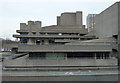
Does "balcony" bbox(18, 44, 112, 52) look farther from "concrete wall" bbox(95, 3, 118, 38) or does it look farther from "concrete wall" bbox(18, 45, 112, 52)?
"concrete wall" bbox(95, 3, 118, 38)

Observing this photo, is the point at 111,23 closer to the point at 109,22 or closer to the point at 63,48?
the point at 109,22

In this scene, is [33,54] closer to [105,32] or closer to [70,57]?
[70,57]

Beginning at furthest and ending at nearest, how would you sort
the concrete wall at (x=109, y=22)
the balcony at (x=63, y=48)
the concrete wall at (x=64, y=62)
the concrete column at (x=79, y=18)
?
the concrete column at (x=79, y=18) < the concrete wall at (x=109, y=22) < the balcony at (x=63, y=48) < the concrete wall at (x=64, y=62)

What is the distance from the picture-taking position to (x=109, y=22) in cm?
4131

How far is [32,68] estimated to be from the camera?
78.9 ft

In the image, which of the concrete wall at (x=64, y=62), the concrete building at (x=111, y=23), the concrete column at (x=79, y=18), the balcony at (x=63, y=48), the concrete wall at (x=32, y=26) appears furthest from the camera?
the concrete column at (x=79, y=18)

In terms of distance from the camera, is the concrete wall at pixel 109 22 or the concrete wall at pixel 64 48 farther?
the concrete wall at pixel 109 22

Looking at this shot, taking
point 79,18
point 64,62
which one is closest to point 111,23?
point 64,62

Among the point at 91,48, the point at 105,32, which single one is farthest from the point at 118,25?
the point at 91,48

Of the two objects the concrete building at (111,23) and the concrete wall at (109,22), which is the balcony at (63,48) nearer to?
the concrete building at (111,23)

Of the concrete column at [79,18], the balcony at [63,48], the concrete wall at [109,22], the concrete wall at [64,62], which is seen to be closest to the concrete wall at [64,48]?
the balcony at [63,48]

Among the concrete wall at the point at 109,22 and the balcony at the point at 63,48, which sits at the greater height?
the concrete wall at the point at 109,22

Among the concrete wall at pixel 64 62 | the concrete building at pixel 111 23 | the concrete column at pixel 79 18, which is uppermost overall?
the concrete column at pixel 79 18

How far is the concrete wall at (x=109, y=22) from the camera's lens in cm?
3687
